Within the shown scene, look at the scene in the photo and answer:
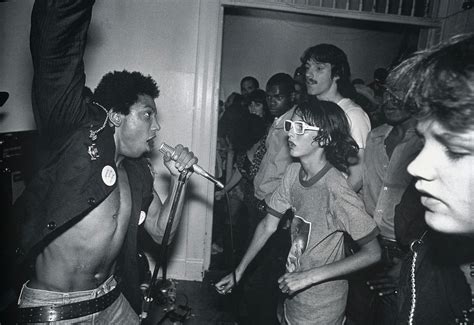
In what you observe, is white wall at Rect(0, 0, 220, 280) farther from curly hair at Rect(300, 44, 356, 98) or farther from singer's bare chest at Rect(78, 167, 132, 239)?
singer's bare chest at Rect(78, 167, 132, 239)

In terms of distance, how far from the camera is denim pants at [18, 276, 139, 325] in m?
2.09

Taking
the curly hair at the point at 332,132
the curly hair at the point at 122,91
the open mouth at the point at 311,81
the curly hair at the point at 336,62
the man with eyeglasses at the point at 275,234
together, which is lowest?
Result: the man with eyeglasses at the point at 275,234

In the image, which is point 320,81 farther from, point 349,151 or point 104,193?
point 104,193

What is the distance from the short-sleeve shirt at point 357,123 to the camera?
3.24 metres

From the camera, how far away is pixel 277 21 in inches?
401

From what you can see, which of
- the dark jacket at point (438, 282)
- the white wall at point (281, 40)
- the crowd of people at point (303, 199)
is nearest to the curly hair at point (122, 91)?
the crowd of people at point (303, 199)

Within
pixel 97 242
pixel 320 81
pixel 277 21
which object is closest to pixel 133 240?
pixel 97 242

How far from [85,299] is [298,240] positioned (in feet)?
4.57

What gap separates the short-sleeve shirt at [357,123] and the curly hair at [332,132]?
476 millimetres

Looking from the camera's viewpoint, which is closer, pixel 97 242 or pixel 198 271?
pixel 97 242

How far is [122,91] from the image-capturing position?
2.50 meters

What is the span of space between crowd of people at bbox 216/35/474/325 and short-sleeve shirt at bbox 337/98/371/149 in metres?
0.01

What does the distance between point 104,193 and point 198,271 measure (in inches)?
119

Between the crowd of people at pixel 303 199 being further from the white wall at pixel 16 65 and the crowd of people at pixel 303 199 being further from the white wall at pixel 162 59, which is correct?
the white wall at pixel 16 65
